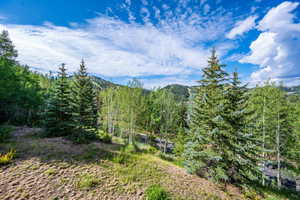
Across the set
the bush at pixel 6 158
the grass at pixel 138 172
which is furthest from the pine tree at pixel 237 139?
the bush at pixel 6 158

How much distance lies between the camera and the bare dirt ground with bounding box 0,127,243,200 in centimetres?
524

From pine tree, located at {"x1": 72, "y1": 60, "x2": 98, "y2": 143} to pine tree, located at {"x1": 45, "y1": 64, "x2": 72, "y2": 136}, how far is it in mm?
1370

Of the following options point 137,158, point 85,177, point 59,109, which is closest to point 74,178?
point 85,177

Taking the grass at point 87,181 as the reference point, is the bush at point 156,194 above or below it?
below

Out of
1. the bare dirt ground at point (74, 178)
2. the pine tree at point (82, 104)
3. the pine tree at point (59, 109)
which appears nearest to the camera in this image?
the bare dirt ground at point (74, 178)

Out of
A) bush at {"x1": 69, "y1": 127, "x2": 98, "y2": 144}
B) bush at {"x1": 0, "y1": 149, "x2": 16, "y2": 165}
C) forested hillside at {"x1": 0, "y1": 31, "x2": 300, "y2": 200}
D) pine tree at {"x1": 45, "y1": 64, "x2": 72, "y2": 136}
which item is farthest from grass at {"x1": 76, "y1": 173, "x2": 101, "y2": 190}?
pine tree at {"x1": 45, "y1": 64, "x2": 72, "y2": 136}

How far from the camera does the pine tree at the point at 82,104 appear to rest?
31.4 feet

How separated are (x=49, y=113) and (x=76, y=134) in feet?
9.39

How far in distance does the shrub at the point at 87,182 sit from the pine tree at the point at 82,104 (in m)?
3.91

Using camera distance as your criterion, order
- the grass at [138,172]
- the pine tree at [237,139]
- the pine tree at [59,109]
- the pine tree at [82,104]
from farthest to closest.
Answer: the pine tree at [59,109] < the pine tree at [82,104] < the pine tree at [237,139] < the grass at [138,172]

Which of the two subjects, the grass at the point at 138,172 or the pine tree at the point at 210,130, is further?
the pine tree at the point at 210,130

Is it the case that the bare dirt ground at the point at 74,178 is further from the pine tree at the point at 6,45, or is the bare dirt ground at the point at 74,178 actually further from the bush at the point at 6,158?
the pine tree at the point at 6,45

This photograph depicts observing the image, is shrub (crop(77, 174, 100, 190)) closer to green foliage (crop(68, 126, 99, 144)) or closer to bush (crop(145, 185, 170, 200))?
bush (crop(145, 185, 170, 200))

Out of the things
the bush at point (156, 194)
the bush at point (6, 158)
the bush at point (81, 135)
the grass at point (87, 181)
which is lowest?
the bush at point (156, 194)
